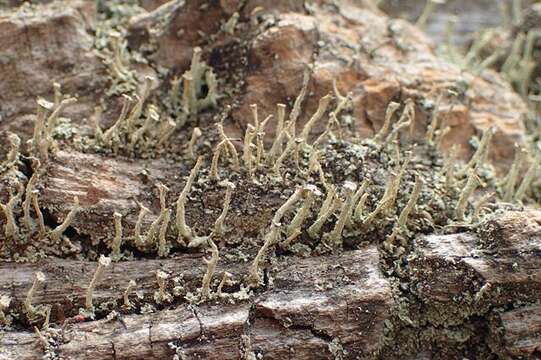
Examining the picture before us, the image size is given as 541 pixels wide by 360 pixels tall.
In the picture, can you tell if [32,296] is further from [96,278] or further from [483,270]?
[483,270]

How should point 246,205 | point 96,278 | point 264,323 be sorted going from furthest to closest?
point 246,205 < point 264,323 < point 96,278

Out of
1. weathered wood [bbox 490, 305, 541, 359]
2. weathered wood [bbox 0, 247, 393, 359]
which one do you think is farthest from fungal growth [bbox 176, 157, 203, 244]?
weathered wood [bbox 490, 305, 541, 359]

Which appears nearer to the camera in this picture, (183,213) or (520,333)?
(520,333)

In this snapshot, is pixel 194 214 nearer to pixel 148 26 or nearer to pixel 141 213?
pixel 141 213

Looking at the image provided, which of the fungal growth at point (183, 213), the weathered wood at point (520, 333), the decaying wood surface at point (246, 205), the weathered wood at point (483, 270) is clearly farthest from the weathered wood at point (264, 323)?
A: the weathered wood at point (520, 333)

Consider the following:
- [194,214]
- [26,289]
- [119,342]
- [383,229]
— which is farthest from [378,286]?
[26,289]

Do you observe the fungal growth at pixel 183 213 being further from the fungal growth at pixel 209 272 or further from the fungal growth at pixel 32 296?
the fungal growth at pixel 32 296

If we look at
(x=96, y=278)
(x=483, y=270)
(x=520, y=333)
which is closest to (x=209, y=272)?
(x=96, y=278)

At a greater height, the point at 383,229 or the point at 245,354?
the point at 383,229

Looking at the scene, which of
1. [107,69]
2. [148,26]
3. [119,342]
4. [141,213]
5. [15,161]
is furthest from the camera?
[148,26]

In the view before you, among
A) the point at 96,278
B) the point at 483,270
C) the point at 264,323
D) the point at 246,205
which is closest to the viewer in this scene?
the point at 96,278

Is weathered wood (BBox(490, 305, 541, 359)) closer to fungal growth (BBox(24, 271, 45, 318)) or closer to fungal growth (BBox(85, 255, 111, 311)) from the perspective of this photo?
fungal growth (BBox(85, 255, 111, 311))
